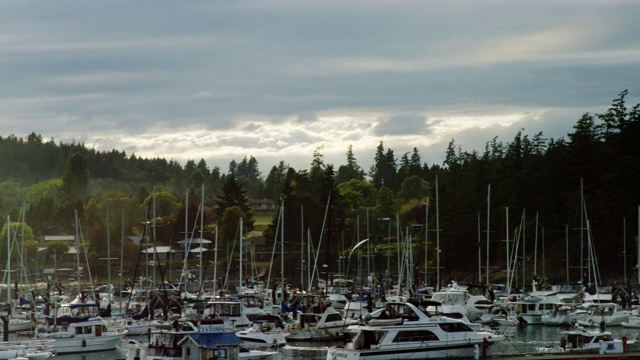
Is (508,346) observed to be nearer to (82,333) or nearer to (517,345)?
(517,345)

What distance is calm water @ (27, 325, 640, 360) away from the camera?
81438 mm

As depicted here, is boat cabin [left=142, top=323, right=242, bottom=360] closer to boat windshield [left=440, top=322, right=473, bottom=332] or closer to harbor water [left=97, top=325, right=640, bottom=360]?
boat windshield [left=440, top=322, right=473, bottom=332]

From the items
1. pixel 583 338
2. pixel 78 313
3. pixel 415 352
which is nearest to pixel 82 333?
pixel 78 313

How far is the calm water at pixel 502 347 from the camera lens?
3206 inches

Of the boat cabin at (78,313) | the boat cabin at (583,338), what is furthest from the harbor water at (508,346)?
the boat cabin at (583,338)

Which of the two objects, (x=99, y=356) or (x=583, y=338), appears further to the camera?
(x=99, y=356)

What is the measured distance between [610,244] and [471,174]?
4488cm

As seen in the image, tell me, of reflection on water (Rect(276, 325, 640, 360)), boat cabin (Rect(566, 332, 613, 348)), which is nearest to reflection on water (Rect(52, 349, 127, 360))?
reflection on water (Rect(276, 325, 640, 360))

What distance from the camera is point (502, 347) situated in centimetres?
8619

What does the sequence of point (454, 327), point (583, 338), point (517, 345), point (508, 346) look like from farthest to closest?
point (517, 345)
point (508, 346)
point (583, 338)
point (454, 327)

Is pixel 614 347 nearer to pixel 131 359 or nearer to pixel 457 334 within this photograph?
pixel 457 334

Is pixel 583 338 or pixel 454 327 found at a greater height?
pixel 454 327

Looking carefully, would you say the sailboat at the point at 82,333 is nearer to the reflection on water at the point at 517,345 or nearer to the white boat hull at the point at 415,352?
the reflection on water at the point at 517,345

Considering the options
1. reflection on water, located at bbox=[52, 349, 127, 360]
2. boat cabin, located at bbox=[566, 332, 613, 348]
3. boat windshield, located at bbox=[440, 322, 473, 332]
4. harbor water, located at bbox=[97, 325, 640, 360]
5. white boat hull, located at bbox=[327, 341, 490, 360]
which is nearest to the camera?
white boat hull, located at bbox=[327, 341, 490, 360]
